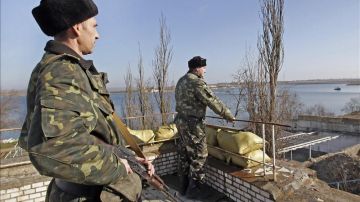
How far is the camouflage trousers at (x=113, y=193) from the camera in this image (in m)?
1.32

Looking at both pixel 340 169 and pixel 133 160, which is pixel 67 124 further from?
pixel 340 169

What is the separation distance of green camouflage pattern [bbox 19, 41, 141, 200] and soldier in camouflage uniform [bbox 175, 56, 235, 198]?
266cm

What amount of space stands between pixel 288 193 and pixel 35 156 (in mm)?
3098

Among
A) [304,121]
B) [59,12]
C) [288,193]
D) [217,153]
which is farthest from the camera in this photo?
[304,121]

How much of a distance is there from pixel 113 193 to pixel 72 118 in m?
0.43

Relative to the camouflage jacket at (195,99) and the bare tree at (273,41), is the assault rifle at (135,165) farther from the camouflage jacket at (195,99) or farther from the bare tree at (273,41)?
the bare tree at (273,41)

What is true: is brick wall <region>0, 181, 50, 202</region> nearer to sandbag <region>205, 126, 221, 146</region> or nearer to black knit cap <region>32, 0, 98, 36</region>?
sandbag <region>205, 126, 221, 146</region>

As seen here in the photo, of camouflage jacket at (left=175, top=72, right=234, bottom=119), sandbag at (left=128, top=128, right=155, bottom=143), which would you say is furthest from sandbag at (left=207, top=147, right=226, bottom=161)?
sandbag at (left=128, top=128, right=155, bottom=143)

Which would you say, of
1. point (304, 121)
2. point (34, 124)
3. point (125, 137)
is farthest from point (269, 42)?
point (304, 121)

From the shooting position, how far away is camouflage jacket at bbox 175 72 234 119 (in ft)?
12.5

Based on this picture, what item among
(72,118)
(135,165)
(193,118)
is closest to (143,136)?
(193,118)

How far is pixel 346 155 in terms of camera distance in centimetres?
1304

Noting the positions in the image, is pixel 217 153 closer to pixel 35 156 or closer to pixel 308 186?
pixel 308 186

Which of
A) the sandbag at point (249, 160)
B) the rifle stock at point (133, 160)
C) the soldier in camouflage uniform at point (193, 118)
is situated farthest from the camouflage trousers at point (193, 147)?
the rifle stock at point (133, 160)
